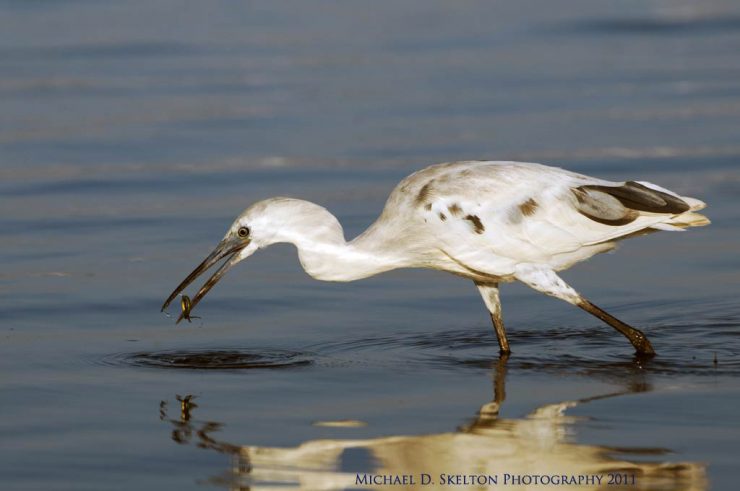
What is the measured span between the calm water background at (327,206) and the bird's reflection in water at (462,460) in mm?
95

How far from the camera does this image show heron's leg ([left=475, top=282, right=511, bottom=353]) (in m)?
9.66

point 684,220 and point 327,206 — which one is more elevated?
point 327,206

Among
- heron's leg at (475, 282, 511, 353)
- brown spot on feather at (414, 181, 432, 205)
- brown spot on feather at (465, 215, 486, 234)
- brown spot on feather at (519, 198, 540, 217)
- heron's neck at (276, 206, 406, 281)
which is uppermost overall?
brown spot on feather at (414, 181, 432, 205)

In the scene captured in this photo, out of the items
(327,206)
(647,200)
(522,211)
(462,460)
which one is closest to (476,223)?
(522,211)

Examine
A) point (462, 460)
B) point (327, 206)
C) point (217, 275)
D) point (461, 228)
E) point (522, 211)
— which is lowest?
point (462, 460)

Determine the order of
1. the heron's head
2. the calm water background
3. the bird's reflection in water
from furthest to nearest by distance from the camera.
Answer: the heron's head
the calm water background
the bird's reflection in water

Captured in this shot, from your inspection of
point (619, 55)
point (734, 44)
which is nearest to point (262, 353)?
point (619, 55)

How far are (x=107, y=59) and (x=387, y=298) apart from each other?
420 inches

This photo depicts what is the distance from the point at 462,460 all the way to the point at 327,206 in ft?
21.4

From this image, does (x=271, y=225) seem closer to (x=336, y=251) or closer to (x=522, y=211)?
(x=336, y=251)


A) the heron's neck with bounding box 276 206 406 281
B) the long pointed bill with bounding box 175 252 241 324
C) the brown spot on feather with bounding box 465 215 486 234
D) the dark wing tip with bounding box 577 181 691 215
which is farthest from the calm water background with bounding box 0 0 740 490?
the dark wing tip with bounding box 577 181 691 215

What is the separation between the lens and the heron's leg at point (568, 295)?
31.0ft

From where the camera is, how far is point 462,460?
7.50 metres

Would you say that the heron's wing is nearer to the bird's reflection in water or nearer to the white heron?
the white heron
